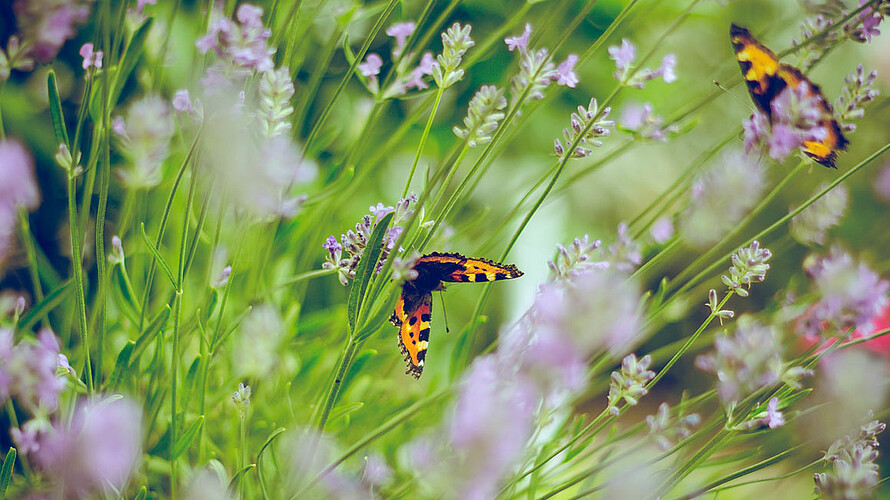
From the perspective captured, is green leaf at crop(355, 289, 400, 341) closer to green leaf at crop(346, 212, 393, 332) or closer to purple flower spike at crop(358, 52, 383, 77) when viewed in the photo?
green leaf at crop(346, 212, 393, 332)

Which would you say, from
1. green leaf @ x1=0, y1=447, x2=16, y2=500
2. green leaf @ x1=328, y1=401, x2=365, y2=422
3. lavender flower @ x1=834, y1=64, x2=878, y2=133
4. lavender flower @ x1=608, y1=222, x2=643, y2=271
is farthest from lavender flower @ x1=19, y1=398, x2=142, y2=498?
lavender flower @ x1=834, y1=64, x2=878, y2=133

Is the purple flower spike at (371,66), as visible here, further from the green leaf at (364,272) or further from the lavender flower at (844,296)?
the lavender flower at (844,296)

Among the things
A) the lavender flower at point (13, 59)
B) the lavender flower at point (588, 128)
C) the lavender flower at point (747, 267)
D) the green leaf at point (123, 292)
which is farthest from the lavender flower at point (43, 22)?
the lavender flower at point (747, 267)

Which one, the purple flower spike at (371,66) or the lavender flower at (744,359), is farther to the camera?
the purple flower spike at (371,66)

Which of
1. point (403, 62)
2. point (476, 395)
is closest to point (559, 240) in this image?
point (403, 62)

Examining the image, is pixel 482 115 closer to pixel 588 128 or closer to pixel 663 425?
pixel 588 128

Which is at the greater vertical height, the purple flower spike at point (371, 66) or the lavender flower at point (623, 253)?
the purple flower spike at point (371, 66)
